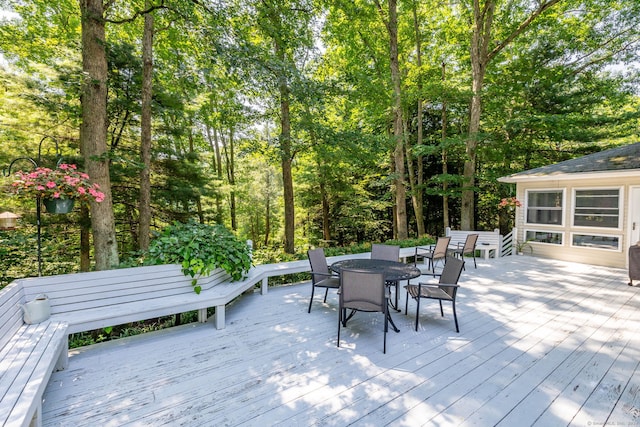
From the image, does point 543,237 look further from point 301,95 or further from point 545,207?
point 301,95

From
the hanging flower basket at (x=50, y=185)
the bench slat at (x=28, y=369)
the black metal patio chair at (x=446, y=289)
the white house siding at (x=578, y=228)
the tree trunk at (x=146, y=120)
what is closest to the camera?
the bench slat at (x=28, y=369)

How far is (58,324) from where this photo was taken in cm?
257

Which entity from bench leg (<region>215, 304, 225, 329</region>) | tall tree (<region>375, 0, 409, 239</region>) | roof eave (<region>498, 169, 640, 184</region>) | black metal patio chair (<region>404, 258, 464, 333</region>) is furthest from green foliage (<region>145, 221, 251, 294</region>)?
roof eave (<region>498, 169, 640, 184</region>)

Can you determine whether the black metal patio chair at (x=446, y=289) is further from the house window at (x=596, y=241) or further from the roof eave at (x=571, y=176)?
the house window at (x=596, y=241)

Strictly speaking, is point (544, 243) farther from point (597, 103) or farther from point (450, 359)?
point (450, 359)

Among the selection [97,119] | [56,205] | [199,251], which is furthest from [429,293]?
[97,119]

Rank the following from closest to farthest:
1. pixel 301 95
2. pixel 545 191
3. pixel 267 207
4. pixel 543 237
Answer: pixel 301 95, pixel 545 191, pixel 543 237, pixel 267 207

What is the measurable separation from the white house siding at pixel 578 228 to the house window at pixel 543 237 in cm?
10

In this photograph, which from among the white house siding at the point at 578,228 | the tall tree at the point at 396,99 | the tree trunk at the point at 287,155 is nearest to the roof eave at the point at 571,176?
the white house siding at the point at 578,228

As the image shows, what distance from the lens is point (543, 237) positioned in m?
8.17

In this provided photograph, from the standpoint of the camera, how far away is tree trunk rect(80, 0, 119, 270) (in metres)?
4.09

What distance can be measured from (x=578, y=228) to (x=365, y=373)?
821 cm

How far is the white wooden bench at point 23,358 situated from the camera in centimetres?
151

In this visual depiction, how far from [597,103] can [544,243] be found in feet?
20.9
